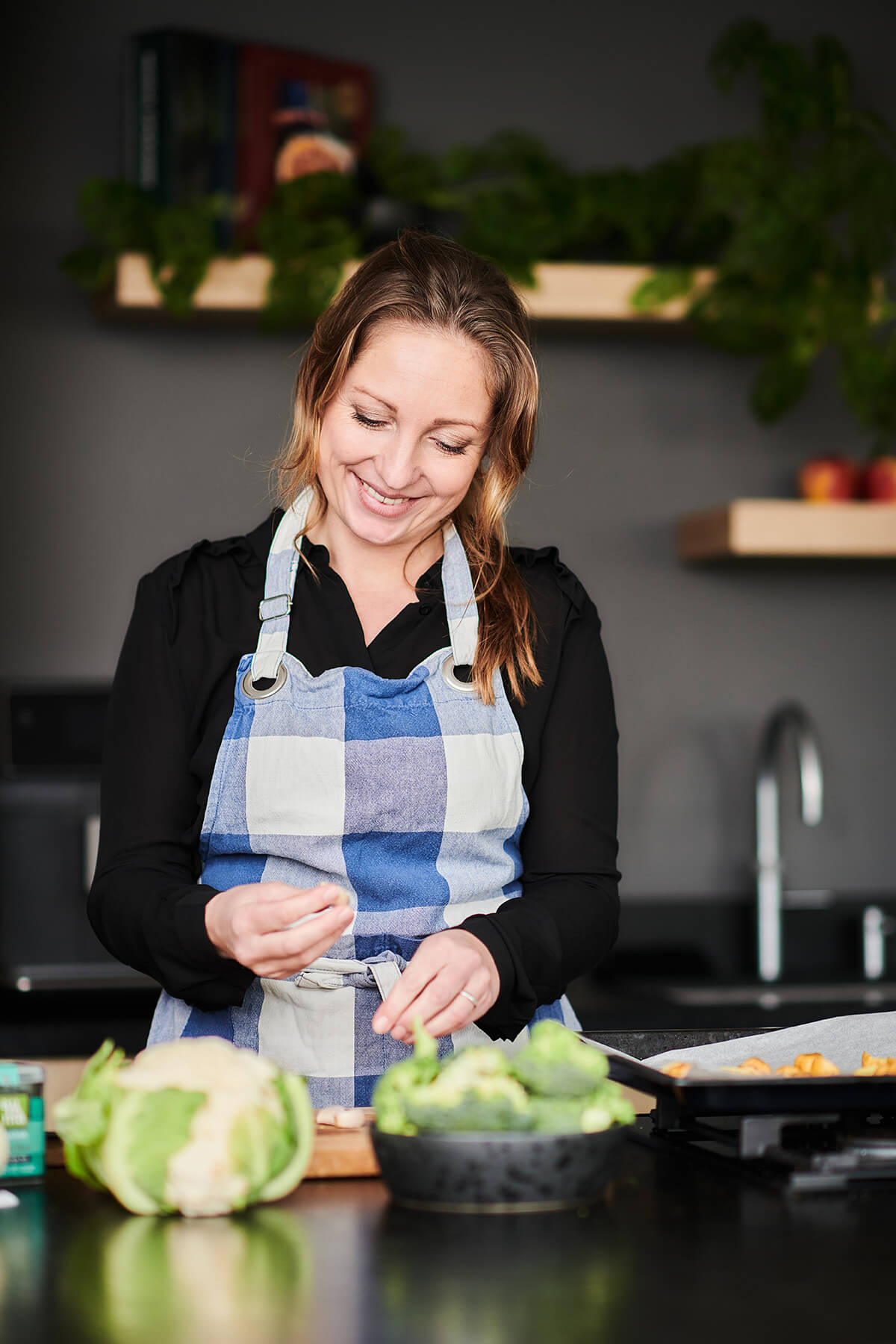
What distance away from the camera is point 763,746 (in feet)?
10.6

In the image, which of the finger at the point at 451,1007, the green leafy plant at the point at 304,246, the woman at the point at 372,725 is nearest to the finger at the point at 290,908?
the finger at the point at 451,1007

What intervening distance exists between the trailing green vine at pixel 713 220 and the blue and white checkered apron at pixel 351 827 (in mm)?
1455

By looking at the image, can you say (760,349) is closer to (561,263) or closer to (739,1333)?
(561,263)

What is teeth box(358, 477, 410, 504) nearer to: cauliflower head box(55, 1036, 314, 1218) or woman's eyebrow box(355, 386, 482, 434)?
woman's eyebrow box(355, 386, 482, 434)

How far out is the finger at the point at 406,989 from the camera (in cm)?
114

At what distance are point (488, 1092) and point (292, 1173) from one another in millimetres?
151

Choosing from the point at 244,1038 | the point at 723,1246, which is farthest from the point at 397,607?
the point at 723,1246

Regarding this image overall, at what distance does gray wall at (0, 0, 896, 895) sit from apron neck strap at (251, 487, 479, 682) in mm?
1442

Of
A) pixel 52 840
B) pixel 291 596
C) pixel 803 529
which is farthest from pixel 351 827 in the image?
pixel 803 529

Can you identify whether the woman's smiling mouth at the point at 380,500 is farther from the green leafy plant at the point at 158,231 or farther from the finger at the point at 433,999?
the green leafy plant at the point at 158,231

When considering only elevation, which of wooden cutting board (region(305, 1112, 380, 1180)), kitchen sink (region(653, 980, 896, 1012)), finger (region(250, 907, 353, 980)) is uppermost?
finger (region(250, 907, 353, 980))

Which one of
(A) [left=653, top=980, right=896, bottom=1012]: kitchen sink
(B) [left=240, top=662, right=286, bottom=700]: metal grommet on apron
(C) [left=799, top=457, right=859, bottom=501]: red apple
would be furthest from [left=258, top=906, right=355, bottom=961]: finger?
(C) [left=799, top=457, right=859, bottom=501]: red apple

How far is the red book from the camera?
116 inches

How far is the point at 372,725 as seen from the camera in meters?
1.50
